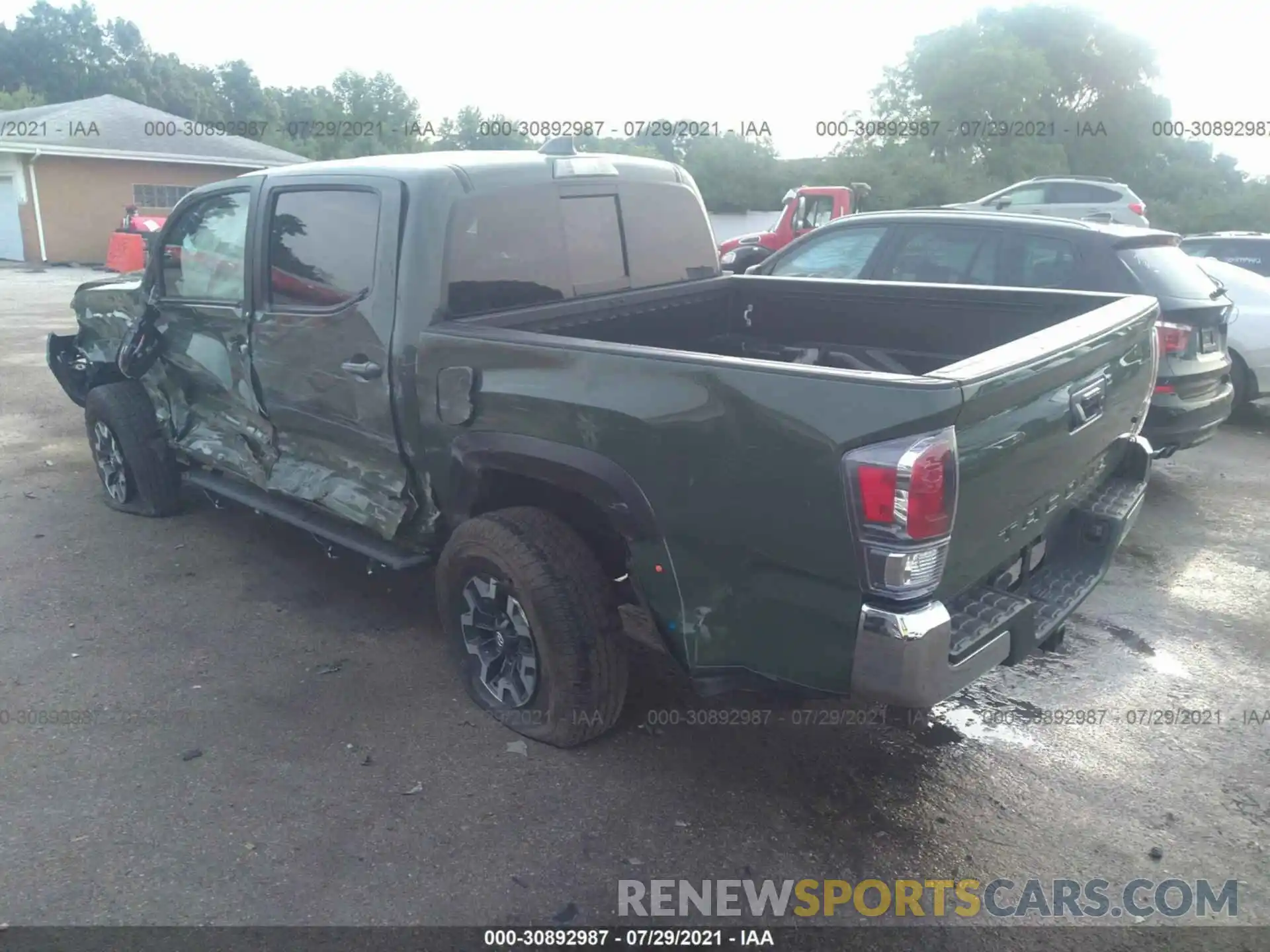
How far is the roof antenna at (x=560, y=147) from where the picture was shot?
438 cm

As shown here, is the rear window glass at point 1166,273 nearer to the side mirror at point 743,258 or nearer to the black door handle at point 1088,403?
the black door handle at point 1088,403

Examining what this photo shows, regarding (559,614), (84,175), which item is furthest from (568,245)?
(84,175)

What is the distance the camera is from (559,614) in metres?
3.33

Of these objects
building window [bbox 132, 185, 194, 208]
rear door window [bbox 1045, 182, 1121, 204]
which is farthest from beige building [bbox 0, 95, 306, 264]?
rear door window [bbox 1045, 182, 1121, 204]

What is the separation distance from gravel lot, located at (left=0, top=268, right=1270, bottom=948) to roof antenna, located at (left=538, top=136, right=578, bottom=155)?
2233 mm

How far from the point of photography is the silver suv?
17859 mm

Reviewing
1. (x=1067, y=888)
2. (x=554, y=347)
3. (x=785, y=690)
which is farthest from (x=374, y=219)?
(x=1067, y=888)

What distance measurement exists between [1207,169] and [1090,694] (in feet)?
134

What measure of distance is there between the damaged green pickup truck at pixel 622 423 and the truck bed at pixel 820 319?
1cm

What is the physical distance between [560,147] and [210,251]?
6.25 ft

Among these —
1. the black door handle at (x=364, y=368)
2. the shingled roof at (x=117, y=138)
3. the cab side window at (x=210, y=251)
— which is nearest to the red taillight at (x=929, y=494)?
the black door handle at (x=364, y=368)

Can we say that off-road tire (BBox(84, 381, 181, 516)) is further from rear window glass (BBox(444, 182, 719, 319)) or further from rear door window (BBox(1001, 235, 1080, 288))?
rear door window (BBox(1001, 235, 1080, 288))

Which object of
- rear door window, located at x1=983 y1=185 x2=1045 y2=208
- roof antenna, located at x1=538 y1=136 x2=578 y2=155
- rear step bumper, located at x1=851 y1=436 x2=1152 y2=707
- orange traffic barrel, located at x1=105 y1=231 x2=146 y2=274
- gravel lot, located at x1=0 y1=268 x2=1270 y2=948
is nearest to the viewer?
rear step bumper, located at x1=851 y1=436 x2=1152 y2=707

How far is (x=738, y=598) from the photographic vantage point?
9.54ft
